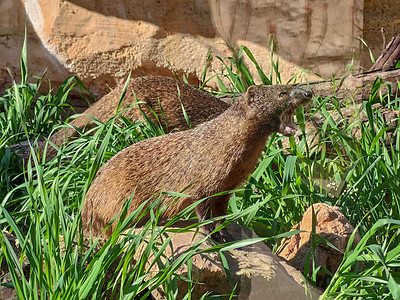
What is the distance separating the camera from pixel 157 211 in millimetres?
2146

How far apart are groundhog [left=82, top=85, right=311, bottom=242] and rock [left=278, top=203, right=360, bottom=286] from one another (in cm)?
30

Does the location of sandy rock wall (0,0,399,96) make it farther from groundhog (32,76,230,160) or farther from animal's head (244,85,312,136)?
animal's head (244,85,312,136)

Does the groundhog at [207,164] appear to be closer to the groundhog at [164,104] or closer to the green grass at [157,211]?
the green grass at [157,211]

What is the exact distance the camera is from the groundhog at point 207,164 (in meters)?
2.73

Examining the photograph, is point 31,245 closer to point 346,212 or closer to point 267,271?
point 267,271

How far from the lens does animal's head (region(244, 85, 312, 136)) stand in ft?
9.05

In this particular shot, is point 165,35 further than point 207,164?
Yes

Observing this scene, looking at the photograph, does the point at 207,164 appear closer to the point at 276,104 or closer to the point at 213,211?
the point at 213,211

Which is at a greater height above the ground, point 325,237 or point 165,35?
point 165,35

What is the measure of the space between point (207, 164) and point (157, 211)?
0.65m

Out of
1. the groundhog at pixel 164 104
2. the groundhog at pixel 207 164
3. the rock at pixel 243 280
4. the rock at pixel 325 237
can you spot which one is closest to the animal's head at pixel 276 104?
the groundhog at pixel 207 164

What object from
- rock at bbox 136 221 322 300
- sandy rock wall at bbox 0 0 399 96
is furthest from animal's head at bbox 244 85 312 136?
sandy rock wall at bbox 0 0 399 96

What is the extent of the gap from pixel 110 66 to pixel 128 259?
377cm

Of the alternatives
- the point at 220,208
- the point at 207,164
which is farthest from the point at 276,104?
the point at 220,208
